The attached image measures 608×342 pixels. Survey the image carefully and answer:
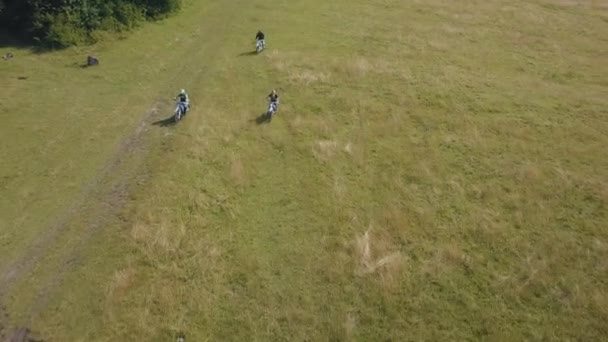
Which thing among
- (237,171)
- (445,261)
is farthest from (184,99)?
(445,261)

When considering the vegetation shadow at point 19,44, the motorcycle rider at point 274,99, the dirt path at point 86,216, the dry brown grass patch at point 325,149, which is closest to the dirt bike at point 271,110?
the motorcycle rider at point 274,99

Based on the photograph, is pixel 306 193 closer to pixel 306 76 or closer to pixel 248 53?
pixel 306 76

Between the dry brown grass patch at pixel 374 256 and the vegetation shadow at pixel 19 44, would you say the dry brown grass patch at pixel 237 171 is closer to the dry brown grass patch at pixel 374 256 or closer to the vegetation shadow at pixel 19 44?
the dry brown grass patch at pixel 374 256

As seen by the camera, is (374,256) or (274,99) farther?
(274,99)

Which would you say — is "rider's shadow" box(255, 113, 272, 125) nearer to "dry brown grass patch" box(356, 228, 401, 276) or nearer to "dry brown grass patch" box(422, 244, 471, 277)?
"dry brown grass patch" box(356, 228, 401, 276)

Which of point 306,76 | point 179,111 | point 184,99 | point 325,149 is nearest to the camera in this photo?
point 325,149

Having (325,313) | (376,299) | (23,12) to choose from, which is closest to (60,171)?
(325,313)

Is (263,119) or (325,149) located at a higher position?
(263,119)
